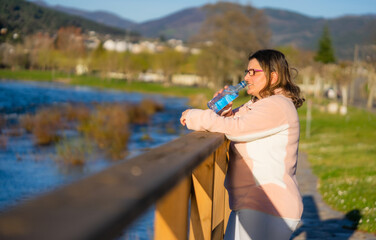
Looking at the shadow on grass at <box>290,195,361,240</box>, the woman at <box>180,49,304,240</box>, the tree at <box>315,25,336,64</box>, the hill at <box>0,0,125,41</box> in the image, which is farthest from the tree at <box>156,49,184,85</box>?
the woman at <box>180,49,304,240</box>

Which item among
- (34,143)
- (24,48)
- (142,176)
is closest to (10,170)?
(34,143)

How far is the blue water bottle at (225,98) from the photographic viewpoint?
11.1 ft

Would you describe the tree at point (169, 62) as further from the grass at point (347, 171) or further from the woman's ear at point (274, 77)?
the woman's ear at point (274, 77)

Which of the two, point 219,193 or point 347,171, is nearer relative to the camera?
point 219,193

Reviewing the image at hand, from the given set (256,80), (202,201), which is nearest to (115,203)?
(202,201)

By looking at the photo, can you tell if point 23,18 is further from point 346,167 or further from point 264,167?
point 264,167

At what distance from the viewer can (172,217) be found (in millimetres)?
2219

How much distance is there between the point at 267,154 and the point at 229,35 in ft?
240

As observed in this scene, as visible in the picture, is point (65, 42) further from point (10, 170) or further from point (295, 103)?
point (295, 103)

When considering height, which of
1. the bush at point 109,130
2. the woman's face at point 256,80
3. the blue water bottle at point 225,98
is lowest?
the bush at point 109,130

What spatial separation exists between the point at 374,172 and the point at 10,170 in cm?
1203

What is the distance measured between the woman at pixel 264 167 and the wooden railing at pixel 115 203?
21.0 inches

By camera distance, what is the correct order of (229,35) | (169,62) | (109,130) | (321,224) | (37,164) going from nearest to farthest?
(321,224)
(37,164)
(109,130)
(229,35)
(169,62)

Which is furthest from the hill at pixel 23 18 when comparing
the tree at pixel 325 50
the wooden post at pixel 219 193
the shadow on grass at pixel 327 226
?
the tree at pixel 325 50
